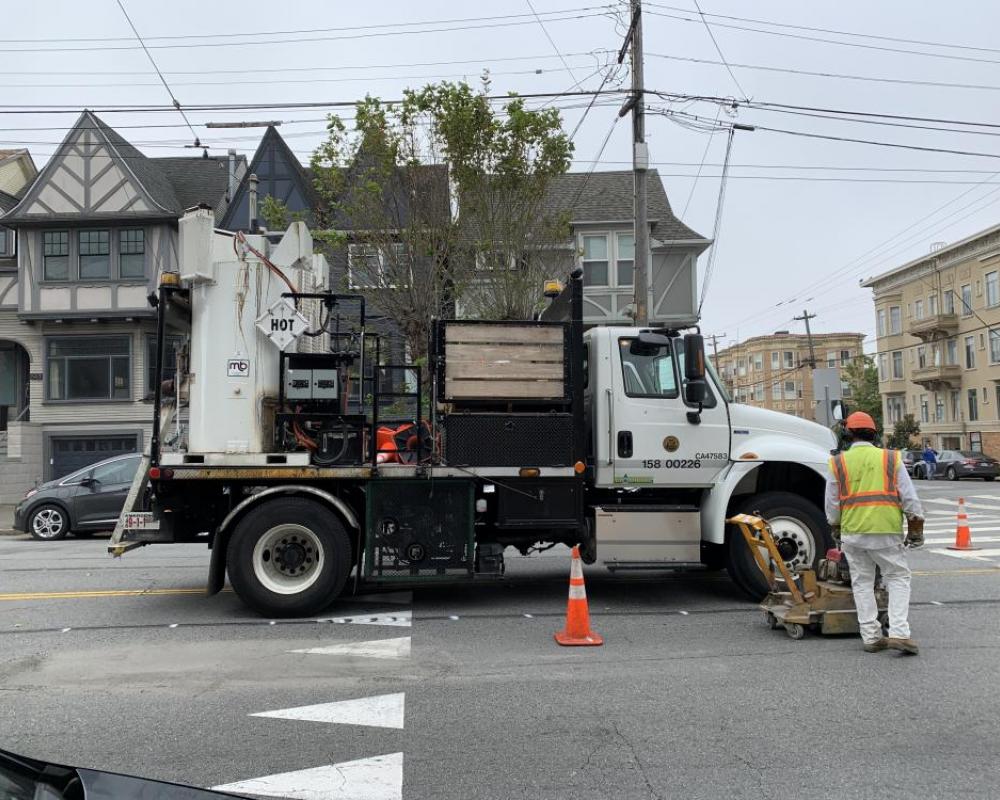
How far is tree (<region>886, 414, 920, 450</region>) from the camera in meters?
50.4

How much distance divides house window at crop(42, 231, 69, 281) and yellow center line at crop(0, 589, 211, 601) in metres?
18.6

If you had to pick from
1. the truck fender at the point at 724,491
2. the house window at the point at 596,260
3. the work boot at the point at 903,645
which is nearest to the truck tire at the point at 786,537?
the truck fender at the point at 724,491

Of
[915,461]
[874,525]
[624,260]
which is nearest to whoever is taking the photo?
[874,525]

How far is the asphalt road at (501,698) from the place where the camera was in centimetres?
414

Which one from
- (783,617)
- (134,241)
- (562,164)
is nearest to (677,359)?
(783,617)

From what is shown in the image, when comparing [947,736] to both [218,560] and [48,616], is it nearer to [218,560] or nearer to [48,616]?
[218,560]

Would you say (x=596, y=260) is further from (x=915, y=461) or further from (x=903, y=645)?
(x=915, y=461)

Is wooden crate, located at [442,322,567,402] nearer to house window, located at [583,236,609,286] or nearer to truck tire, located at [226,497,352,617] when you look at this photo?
truck tire, located at [226,497,352,617]

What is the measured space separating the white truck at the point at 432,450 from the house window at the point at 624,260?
1978 centimetres

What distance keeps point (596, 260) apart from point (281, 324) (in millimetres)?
21136

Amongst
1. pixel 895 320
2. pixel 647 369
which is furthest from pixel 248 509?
pixel 895 320

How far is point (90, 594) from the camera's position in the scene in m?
8.95

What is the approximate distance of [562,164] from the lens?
16484 mm

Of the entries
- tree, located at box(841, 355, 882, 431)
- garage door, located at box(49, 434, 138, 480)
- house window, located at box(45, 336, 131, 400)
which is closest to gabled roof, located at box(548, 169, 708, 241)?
house window, located at box(45, 336, 131, 400)
